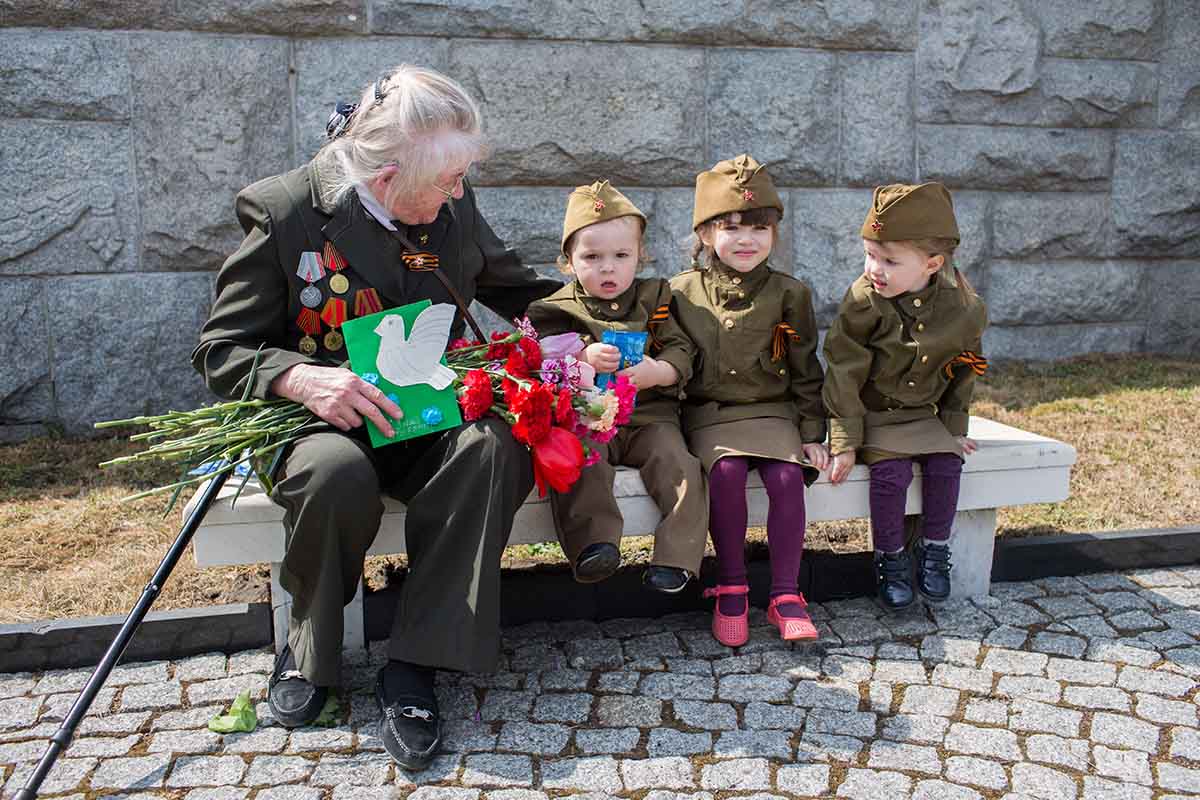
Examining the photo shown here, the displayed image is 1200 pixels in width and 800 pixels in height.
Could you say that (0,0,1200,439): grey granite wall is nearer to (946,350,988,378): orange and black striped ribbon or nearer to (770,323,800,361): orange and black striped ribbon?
(770,323,800,361): orange and black striped ribbon

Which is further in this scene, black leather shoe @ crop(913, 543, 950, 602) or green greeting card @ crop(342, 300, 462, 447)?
black leather shoe @ crop(913, 543, 950, 602)

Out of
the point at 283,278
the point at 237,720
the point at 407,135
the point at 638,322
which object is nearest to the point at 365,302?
the point at 283,278

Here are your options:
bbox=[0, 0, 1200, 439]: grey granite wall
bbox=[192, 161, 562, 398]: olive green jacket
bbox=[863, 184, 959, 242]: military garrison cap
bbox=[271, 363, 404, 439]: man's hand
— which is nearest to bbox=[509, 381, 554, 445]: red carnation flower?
bbox=[271, 363, 404, 439]: man's hand

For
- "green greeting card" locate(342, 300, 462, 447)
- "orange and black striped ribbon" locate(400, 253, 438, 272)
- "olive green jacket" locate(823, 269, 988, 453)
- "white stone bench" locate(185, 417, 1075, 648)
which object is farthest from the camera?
"olive green jacket" locate(823, 269, 988, 453)

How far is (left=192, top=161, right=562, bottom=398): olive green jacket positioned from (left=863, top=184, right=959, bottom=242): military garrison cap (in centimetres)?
122

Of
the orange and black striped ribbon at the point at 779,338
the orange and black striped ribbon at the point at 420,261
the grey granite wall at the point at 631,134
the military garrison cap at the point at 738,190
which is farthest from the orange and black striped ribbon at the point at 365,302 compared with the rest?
the grey granite wall at the point at 631,134

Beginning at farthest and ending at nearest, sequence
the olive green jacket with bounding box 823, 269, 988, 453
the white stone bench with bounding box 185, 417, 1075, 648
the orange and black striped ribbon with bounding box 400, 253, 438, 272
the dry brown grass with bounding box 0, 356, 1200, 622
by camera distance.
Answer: the dry brown grass with bounding box 0, 356, 1200, 622
the olive green jacket with bounding box 823, 269, 988, 453
the orange and black striped ribbon with bounding box 400, 253, 438, 272
the white stone bench with bounding box 185, 417, 1075, 648

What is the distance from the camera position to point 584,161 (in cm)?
→ 515

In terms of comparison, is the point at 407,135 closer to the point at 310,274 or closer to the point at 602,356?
the point at 310,274

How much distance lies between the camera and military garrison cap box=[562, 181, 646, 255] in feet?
10.5

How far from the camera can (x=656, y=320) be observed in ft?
11.1

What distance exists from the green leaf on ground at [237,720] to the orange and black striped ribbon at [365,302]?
97 centimetres

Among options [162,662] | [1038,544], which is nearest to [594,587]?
[162,662]

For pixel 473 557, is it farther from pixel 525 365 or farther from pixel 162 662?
pixel 162 662
